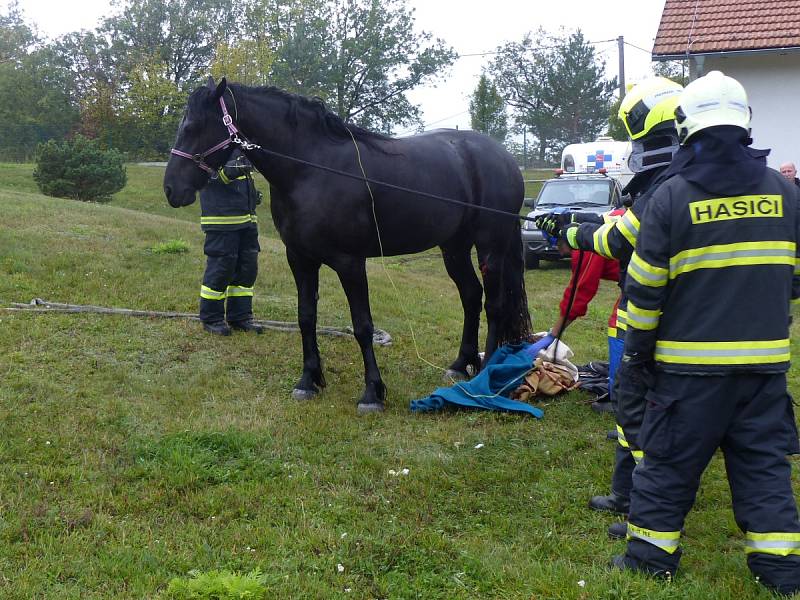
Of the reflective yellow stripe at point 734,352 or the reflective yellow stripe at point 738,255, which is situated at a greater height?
the reflective yellow stripe at point 738,255

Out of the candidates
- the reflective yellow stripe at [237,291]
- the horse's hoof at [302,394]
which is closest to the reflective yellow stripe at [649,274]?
the horse's hoof at [302,394]

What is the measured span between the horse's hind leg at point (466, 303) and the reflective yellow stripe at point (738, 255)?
357cm

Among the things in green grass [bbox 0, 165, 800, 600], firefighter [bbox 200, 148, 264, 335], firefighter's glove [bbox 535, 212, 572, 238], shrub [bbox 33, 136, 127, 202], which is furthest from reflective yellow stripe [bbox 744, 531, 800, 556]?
shrub [bbox 33, 136, 127, 202]

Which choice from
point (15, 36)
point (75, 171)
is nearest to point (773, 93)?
point (75, 171)

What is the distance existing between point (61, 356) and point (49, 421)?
1.44m

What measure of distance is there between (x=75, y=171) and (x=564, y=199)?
12.1 metres

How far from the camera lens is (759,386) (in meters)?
2.98

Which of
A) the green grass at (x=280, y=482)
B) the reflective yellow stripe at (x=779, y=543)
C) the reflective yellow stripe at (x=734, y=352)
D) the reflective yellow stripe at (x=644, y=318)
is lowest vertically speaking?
the green grass at (x=280, y=482)

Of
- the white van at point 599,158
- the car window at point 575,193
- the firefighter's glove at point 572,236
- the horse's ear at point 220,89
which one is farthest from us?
the white van at point 599,158

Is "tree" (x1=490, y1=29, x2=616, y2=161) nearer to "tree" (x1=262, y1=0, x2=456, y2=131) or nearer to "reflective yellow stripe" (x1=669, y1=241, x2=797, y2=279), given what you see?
"tree" (x1=262, y1=0, x2=456, y2=131)

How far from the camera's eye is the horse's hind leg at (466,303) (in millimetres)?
6539

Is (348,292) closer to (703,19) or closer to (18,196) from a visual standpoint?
(18,196)

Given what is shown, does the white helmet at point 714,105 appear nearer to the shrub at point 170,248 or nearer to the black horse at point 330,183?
the black horse at point 330,183

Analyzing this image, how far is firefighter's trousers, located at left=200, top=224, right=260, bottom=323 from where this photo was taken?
7.16 metres
